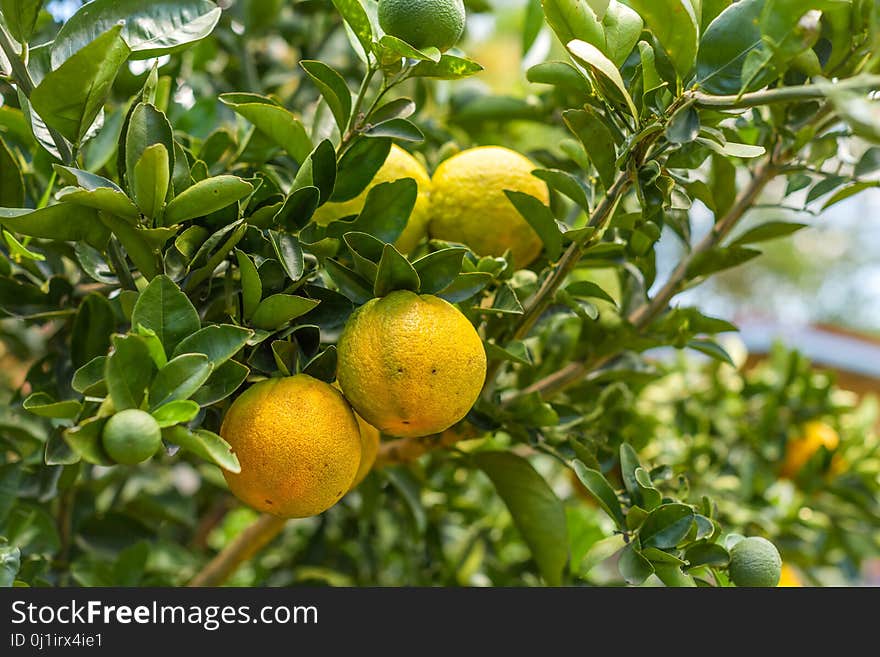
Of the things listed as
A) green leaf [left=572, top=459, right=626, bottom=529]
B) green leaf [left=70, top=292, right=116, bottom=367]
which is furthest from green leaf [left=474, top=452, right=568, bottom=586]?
green leaf [left=70, top=292, right=116, bottom=367]

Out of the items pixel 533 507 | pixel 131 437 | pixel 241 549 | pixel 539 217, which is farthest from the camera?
pixel 241 549

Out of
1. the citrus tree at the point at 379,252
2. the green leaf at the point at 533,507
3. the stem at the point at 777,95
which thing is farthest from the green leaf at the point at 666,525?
the stem at the point at 777,95

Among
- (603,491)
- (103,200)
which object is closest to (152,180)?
(103,200)

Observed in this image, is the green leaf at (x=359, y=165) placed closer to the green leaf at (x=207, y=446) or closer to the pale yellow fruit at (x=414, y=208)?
the pale yellow fruit at (x=414, y=208)

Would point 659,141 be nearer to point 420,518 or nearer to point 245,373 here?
point 245,373

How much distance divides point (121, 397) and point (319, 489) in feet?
0.46

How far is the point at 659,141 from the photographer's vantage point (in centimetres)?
55

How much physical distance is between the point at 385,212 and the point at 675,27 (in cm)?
23

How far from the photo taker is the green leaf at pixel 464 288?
56cm

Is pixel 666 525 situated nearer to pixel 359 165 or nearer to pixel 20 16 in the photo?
pixel 359 165

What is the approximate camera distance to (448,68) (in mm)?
563

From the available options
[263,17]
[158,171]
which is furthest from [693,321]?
[263,17]

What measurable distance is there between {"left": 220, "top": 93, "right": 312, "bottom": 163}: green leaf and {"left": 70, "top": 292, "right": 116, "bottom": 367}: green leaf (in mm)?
185

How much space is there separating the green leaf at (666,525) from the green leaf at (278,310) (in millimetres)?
273
